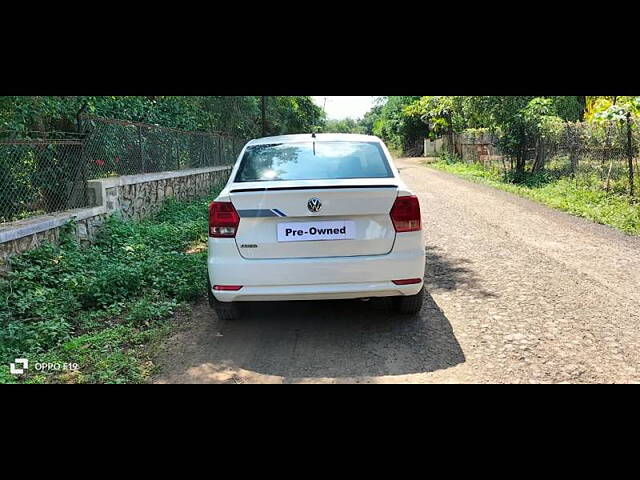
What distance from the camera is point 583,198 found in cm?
1201

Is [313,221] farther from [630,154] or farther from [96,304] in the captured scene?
[630,154]

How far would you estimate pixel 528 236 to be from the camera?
8258mm

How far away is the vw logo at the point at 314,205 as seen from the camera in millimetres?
3953

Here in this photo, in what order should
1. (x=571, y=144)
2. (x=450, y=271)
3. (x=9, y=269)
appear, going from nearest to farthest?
(x=9, y=269), (x=450, y=271), (x=571, y=144)

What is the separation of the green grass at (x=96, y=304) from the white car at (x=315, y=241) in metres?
0.92

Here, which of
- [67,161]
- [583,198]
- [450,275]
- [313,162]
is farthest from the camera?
[583,198]

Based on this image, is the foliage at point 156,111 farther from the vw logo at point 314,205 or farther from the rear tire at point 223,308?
the vw logo at point 314,205

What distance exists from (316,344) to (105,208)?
489 cm

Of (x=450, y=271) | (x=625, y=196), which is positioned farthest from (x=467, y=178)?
(x=450, y=271)

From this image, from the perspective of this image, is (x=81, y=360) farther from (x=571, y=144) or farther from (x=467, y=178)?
(x=467, y=178)

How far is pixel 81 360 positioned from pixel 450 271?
417 cm

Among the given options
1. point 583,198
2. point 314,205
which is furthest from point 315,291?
point 583,198

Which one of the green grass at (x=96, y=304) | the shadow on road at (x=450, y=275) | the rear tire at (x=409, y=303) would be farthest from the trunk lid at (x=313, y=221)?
the shadow on road at (x=450, y=275)
